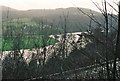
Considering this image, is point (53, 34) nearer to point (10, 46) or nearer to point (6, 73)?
point (10, 46)

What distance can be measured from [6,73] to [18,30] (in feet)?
5.26

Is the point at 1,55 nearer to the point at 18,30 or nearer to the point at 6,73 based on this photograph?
the point at 6,73

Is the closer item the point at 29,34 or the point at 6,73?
the point at 6,73

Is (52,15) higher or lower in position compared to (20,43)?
higher

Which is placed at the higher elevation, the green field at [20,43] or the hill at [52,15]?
the hill at [52,15]

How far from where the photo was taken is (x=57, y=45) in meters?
6.24

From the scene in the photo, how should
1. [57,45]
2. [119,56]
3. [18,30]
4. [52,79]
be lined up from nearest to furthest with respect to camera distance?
[119,56] → [52,79] → [57,45] → [18,30]

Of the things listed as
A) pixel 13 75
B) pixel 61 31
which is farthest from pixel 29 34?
pixel 13 75

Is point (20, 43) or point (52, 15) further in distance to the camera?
point (52, 15)

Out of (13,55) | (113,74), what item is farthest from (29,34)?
(113,74)

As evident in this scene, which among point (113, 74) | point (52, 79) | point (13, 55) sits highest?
point (113, 74)

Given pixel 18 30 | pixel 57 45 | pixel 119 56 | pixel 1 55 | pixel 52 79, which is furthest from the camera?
pixel 18 30

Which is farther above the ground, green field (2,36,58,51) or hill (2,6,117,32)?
hill (2,6,117,32)

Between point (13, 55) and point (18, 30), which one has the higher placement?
point (18, 30)
